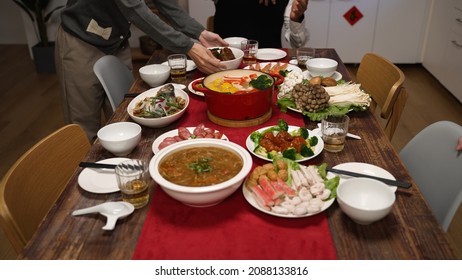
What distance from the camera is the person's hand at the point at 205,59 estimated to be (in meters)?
1.97

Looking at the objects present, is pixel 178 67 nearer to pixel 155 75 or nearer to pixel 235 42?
pixel 155 75

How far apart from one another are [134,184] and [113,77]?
1.12 m

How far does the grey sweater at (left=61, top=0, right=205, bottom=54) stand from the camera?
1985 mm

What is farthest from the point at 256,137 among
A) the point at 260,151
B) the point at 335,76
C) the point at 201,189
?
the point at 335,76

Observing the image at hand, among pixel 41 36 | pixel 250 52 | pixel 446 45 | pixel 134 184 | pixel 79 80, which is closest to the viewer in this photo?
pixel 134 184

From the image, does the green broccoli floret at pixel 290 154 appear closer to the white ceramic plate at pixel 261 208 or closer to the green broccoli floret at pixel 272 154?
the green broccoli floret at pixel 272 154

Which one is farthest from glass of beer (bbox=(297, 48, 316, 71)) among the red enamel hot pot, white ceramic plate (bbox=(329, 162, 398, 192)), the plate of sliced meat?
white ceramic plate (bbox=(329, 162, 398, 192))

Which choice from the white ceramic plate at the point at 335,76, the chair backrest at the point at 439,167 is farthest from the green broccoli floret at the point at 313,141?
the white ceramic plate at the point at 335,76

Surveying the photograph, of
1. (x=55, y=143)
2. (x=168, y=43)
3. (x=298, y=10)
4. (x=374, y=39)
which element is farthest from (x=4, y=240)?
(x=374, y=39)

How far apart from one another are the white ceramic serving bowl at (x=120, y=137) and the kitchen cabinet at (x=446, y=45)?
3.31m

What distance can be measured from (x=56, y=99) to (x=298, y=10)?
2.73 meters

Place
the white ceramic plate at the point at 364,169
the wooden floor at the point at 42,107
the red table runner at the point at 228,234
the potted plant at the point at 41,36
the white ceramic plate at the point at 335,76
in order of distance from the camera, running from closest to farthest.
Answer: the red table runner at the point at 228,234, the white ceramic plate at the point at 364,169, the white ceramic plate at the point at 335,76, the wooden floor at the point at 42,107, the potted plant at the point at 41,36

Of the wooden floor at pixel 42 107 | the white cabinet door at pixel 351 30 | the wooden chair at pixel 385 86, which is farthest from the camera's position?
the white cabinet door at pixel 351 30

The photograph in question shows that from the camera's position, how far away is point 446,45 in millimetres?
4062
